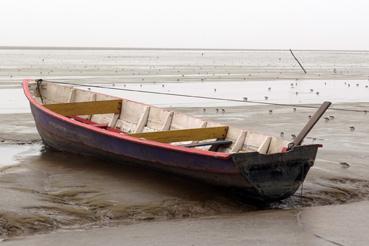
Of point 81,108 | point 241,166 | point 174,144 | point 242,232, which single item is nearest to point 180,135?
point 174,144

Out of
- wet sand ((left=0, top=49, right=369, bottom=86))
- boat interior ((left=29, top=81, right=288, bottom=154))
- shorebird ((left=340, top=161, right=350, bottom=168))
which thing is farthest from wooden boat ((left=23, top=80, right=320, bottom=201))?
wet sand ((left=0, top=49, right=369, bottom=86))

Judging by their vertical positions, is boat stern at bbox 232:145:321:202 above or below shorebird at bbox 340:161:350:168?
above

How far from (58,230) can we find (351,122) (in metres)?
11.9

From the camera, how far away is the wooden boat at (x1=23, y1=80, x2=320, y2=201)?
8.29 m

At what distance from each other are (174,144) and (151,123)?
71.2 inches

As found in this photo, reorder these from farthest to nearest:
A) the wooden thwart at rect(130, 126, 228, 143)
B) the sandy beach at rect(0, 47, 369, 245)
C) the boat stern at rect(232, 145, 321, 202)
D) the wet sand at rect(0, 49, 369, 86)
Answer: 1. the wet sand at rect(0, 49, 369, 86)
2. the wooden thwart at rect(130, 126, 228, 143)
3. the boat stern at rect(232, 145, 321, 202)
4. the sandy beach at rect(0, 47, 369, 245)

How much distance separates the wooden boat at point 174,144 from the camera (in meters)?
8.29

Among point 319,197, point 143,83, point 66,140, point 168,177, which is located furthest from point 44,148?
point 143,83

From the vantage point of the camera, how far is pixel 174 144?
1094 centimetres

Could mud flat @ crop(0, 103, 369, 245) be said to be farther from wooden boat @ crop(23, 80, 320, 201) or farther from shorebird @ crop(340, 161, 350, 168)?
wooden boat @ crop(23, 80, 320, 201)

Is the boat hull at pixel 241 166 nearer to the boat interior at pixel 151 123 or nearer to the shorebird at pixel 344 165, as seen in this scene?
the boat interior at pixel 151 123

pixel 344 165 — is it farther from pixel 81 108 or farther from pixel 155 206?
pixel 81 108

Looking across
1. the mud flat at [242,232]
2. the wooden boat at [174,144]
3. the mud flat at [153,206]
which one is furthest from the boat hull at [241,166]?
the mud flat at [242,232]

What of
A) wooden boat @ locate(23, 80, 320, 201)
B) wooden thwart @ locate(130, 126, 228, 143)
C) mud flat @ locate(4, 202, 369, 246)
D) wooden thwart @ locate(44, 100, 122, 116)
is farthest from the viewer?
wooden thwart @ locate(44, 100, 122, 116)
